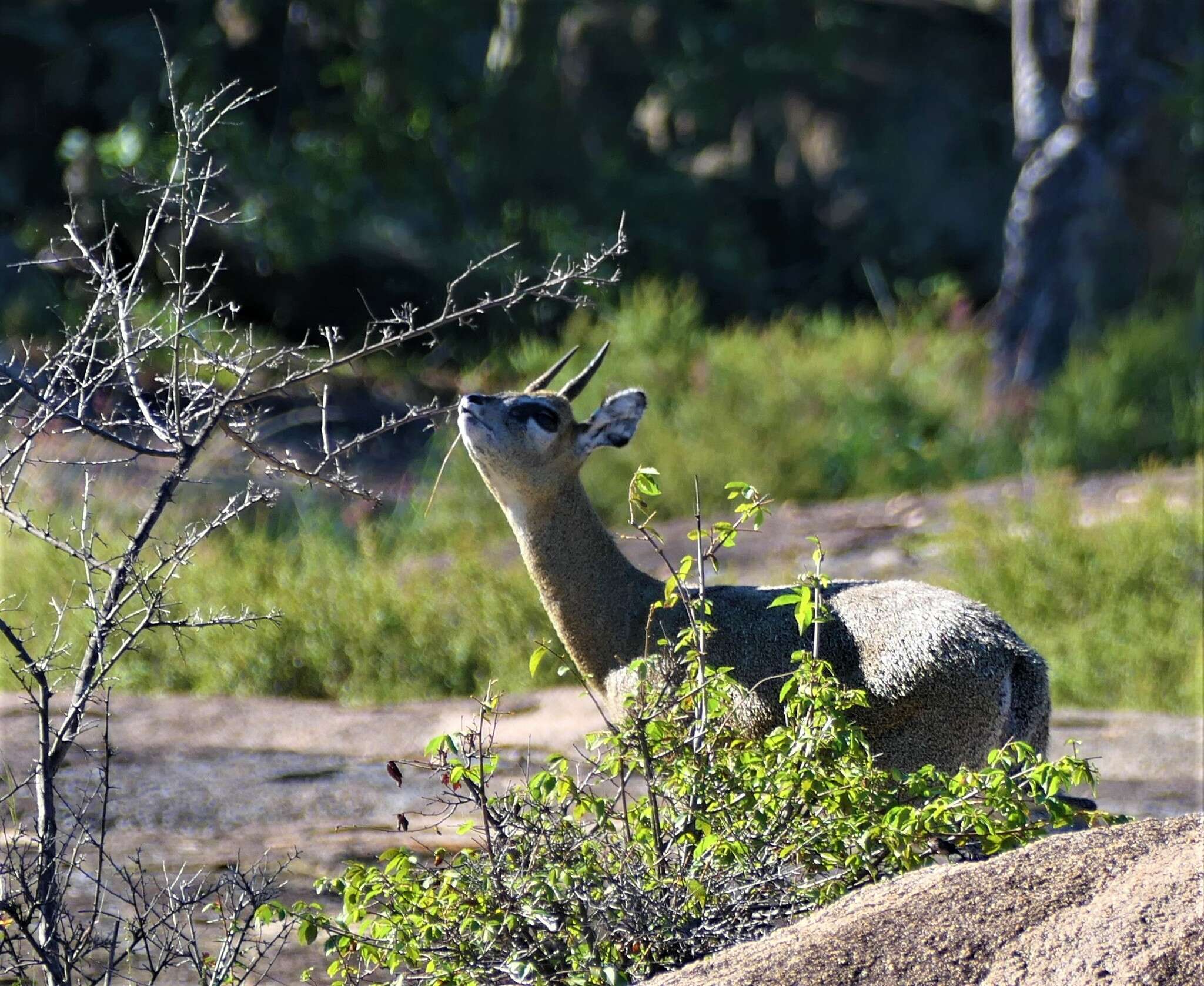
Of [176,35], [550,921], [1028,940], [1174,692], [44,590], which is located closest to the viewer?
[1028,940]

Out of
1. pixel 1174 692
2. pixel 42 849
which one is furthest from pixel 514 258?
pixel 42 849

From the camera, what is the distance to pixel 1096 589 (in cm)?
1107

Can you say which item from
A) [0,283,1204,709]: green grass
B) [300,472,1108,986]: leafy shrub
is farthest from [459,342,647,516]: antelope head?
[0,283,1204,709]: green grass

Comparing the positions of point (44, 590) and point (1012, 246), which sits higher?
point (1012, 246)

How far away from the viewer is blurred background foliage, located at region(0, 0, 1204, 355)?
17562mm

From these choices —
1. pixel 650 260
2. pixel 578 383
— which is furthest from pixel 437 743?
pixel 650 260

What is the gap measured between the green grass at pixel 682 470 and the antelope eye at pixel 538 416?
3.51 m

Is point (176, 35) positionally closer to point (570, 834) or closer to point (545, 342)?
point (545, 342)

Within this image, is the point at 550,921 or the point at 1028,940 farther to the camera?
the point at 550,921

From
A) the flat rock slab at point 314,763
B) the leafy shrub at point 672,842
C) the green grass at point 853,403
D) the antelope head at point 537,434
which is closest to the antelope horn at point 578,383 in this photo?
the antelope head at point 537,434

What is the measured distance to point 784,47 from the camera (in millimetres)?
21344

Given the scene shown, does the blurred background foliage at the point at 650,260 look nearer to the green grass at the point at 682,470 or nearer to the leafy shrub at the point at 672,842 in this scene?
the green grass at the point at 682,470

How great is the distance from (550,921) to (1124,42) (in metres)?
14.2

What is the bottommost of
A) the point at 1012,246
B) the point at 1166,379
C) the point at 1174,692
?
the point at 1174,692
